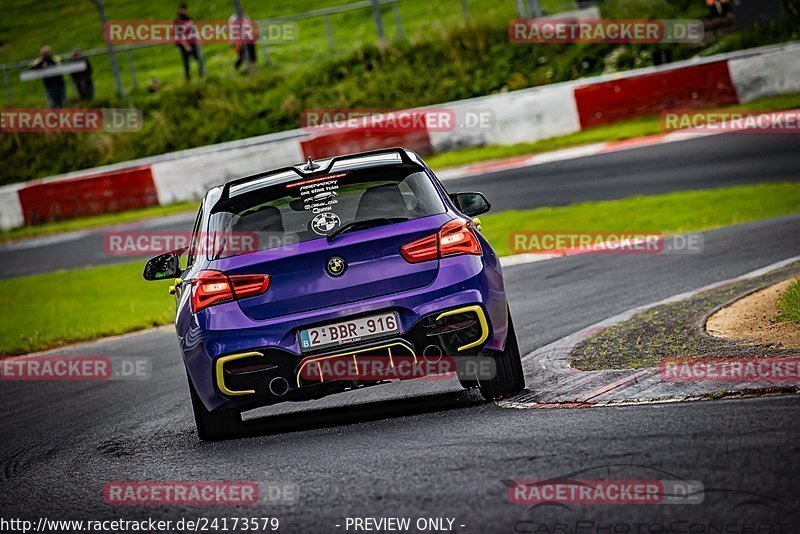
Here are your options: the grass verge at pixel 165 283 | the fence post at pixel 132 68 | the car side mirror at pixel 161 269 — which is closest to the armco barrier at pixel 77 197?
the fence post at pixel 132 68

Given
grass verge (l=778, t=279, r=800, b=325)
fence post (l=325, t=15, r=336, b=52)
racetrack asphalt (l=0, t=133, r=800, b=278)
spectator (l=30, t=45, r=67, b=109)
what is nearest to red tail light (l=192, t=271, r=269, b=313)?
grass verge (l=778, t=279, r=800, b=325)

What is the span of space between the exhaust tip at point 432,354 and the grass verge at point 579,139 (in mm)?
15850

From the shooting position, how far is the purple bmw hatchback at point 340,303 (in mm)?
7141

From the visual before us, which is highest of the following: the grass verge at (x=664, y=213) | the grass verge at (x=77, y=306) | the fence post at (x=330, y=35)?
the fence post at (x=330, y=35)

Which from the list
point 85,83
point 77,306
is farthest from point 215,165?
point 77,306

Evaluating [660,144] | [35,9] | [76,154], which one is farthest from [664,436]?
[35,9]

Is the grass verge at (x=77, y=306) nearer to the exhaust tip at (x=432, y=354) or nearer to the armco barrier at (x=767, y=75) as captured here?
the exhaust tip at (x=432, y=354)

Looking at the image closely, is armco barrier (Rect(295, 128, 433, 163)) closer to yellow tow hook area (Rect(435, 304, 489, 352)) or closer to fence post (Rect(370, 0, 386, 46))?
fence post (Rect(370, 0, 386, 46))

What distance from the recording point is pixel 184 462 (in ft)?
23.6

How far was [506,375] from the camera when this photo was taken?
300 inches

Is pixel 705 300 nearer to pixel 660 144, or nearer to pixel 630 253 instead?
pixel 630 253

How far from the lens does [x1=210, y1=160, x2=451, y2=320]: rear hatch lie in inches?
282

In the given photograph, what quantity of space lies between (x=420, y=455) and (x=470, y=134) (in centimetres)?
1930

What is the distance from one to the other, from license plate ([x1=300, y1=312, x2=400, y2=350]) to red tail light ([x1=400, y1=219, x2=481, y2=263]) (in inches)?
13.9
